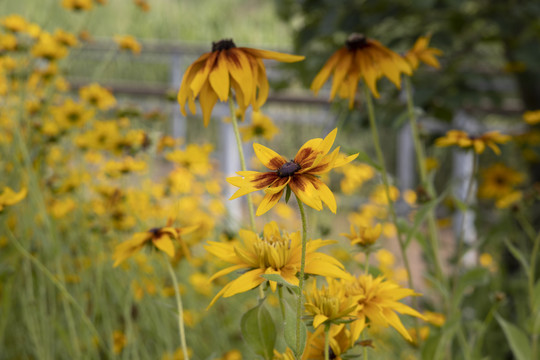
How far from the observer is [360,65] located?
0.51 meters

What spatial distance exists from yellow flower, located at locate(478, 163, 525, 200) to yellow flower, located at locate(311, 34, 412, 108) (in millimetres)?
796

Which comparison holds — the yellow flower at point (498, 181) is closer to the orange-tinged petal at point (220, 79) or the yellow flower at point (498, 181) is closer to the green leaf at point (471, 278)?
the green leaf at point (471, 278)

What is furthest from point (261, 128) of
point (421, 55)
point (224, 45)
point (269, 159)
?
point (269, 159)

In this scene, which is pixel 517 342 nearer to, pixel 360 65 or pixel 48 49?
pixel 360 65

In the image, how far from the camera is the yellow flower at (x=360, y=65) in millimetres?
507

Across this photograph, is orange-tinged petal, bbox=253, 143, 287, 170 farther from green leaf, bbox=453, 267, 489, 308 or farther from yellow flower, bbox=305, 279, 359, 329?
green leaf, bbox=453, 267, 489, 308

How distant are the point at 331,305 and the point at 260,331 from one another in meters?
0.06

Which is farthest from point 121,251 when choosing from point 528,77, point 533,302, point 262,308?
point 528,77

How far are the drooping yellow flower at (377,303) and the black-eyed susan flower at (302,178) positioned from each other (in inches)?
3.8

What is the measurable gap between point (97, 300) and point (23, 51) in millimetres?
564

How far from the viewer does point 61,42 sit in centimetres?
100

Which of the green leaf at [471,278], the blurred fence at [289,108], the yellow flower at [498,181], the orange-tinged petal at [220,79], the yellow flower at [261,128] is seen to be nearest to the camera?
the orange-tinged petal at [220,79]

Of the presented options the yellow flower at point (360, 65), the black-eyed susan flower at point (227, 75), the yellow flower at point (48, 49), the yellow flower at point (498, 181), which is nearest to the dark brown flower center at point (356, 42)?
the yellow flower at point (360, 65)

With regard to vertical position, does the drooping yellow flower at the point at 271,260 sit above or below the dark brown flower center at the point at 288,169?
below
